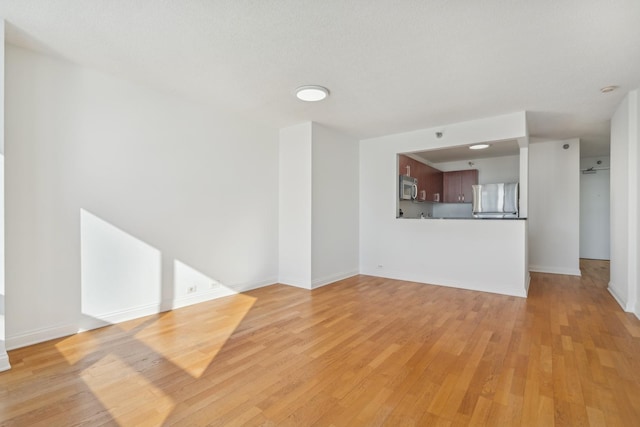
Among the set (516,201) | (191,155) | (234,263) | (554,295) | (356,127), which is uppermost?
(356,127)

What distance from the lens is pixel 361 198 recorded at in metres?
5.86

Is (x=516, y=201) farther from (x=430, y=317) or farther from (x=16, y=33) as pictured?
(x=16, y=33)

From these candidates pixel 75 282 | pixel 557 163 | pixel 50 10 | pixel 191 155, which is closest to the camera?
pixel 50 10

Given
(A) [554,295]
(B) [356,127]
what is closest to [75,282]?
(B) [356,127]

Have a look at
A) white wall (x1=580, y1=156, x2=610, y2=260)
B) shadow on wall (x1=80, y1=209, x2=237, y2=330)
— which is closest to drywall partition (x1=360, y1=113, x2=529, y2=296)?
shadow on wall (x1=80, y1=209, x2=237, y2=330)

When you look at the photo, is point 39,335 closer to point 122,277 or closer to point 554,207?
point 122,277

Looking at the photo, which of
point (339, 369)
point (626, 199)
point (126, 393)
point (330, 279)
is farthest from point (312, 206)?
point (626, 199)

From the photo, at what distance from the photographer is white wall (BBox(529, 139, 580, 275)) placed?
5.84 metres

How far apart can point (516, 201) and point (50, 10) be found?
6538 millimetres

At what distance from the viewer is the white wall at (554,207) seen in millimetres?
5836

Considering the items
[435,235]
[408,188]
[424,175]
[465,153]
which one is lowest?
Result: [435,235]

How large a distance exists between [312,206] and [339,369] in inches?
108

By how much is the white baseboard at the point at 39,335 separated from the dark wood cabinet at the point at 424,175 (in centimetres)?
499

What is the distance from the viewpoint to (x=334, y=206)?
5191 mm
